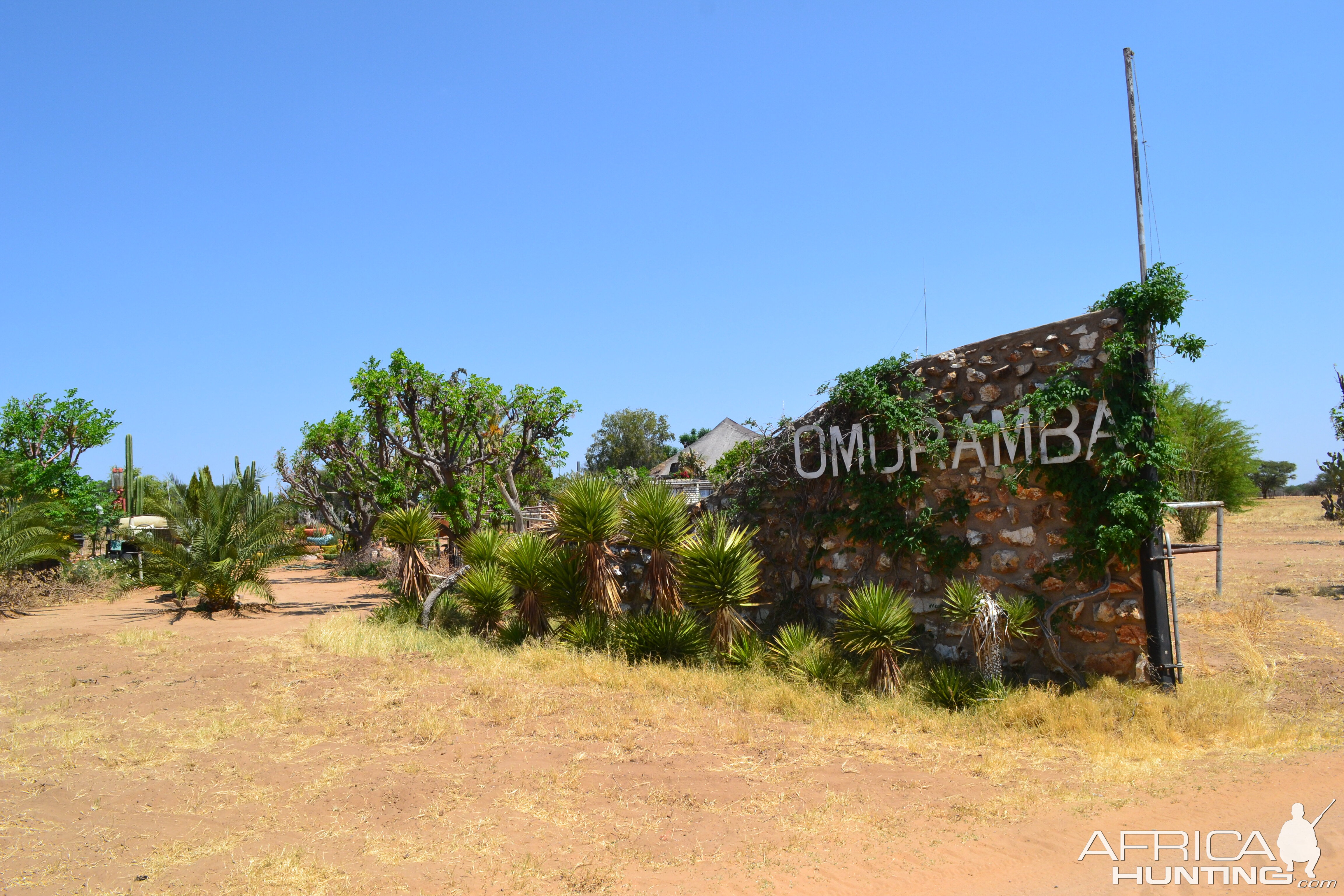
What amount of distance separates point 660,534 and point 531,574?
2.10 meters

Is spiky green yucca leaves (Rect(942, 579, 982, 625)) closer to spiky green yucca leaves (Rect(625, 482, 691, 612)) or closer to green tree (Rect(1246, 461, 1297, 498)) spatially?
spiky green yucca leaves (Rect(625, 482, 691, 612))

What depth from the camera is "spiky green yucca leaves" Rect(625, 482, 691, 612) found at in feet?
36.9

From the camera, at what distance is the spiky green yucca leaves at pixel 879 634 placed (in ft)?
29.1

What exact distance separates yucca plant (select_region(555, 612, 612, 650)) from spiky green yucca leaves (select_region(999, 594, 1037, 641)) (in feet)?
16.4

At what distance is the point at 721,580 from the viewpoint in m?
10.5

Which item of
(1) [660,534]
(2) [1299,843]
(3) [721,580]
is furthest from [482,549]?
(2) [1299,843]

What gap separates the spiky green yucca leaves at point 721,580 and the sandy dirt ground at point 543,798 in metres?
1.91

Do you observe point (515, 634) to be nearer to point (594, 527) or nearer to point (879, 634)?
point (594, 527)

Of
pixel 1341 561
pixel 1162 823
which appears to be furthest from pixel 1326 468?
pixel 1162 823

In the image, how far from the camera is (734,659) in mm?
10359

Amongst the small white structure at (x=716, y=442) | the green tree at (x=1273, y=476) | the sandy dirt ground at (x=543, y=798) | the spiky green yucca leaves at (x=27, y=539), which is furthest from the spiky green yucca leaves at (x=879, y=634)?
the green tree at (x=1273, y=476)

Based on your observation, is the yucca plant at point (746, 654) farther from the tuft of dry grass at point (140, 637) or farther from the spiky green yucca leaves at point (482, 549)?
the tuft of dry grass at point (140, 637)

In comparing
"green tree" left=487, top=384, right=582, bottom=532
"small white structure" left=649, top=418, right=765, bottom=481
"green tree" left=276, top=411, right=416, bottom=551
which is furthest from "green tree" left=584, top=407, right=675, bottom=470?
"green tree" left=487, top=384, right=582, bottom=532

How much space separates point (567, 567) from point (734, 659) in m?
2.99
